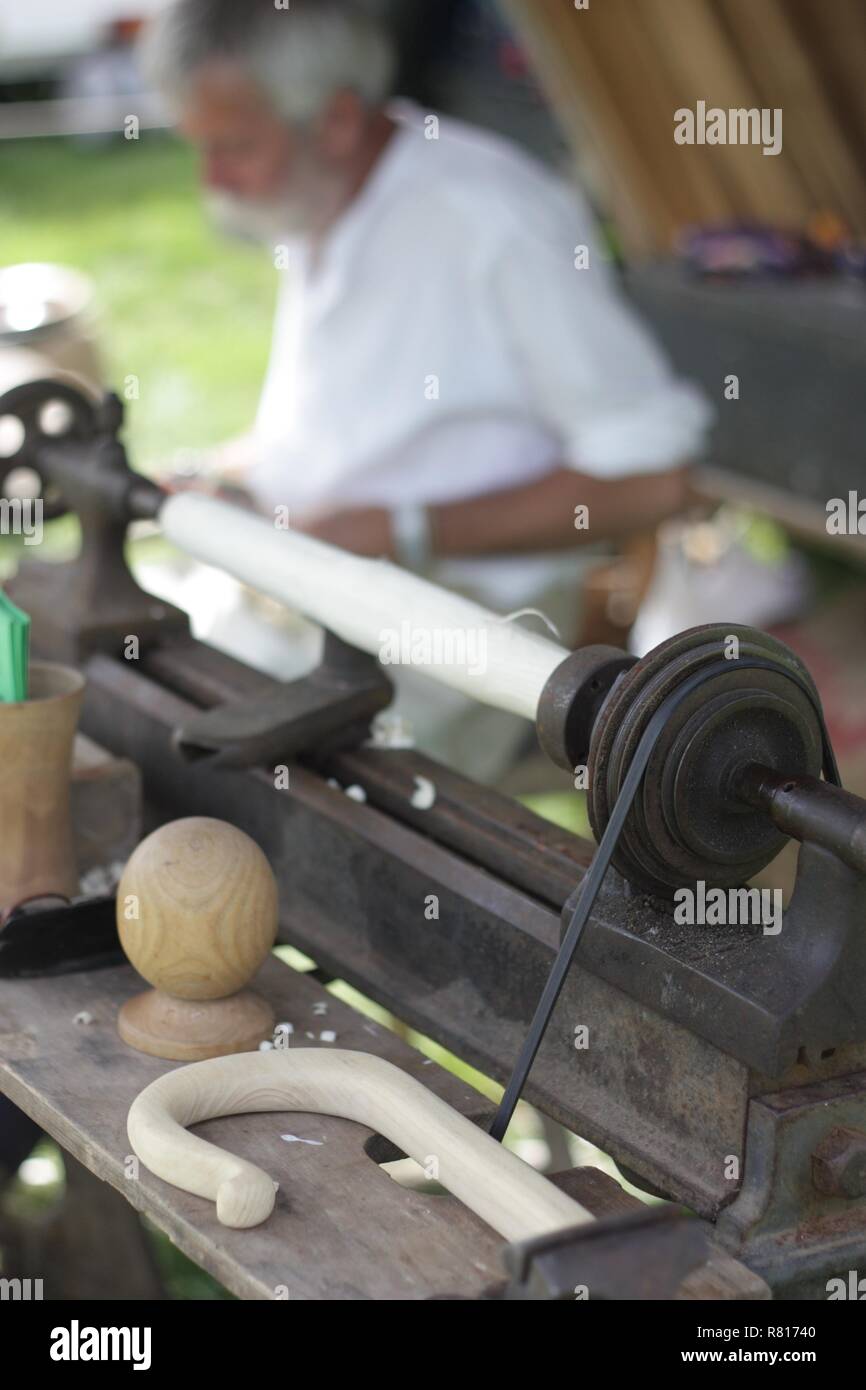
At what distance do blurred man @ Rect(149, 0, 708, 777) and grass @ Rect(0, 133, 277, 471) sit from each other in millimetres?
2128

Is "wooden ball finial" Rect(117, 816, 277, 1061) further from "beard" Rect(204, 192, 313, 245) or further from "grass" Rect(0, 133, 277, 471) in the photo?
"grass" Rect(0, 133, 277, 471)

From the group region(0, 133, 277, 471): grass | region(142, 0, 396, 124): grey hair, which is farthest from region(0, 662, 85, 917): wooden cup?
region(0, 133, 277, 471): grass

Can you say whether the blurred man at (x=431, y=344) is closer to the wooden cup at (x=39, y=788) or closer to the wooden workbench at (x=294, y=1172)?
the wooden cup at (x=39, y=788)

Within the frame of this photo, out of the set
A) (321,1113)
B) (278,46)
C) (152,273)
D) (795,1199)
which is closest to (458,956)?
(321,1113)

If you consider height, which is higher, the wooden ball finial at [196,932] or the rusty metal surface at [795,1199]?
the wooden ball finial at [196,932]

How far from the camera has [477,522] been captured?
2691 millimetres

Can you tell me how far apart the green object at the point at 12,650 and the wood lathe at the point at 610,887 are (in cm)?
17

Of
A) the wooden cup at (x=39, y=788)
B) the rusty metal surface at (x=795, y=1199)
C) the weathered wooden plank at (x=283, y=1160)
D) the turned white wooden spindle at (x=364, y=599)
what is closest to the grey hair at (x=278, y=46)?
the turned white wooden spindle at (x=364, y=599)

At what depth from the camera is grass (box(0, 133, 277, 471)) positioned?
5719mm

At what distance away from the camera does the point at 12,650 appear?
1.37m

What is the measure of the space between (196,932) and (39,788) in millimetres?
272

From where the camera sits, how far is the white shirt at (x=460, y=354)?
2.64 meters

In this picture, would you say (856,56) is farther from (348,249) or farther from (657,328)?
(348,249)

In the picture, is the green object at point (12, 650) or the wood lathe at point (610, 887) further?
the green object at point (12, 650)
